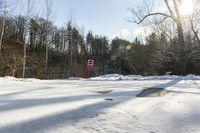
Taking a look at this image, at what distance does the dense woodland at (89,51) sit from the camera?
2005cm

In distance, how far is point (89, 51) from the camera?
4841cm

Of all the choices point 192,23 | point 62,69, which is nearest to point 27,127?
point 192,23

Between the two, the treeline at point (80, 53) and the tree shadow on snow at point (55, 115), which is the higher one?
the treeline at point (80, 53)

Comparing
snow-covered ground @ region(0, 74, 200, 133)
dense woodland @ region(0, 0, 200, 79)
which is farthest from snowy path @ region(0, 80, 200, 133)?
dense woodland @ region(0, 0, 200, 79)

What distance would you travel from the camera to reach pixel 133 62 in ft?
117

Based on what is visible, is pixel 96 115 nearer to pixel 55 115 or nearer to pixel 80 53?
pixel 55 115

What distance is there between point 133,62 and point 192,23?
14107 mm

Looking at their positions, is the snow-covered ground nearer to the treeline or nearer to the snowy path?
the snowy path

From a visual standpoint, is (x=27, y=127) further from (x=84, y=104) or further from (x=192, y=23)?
(x=192, y=23)

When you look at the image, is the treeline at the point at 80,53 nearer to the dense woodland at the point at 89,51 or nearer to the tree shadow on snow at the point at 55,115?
the dense woodland at the point at 89,51

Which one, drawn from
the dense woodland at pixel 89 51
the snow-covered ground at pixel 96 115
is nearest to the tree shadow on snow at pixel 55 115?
the snow-covered ground at pixel 96 115

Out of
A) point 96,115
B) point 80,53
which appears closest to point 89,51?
point 80,53

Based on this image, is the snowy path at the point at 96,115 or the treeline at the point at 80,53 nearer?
the snowy path at the point at 96,115

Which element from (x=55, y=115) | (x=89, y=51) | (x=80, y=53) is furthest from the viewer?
(x=89, y=51)
